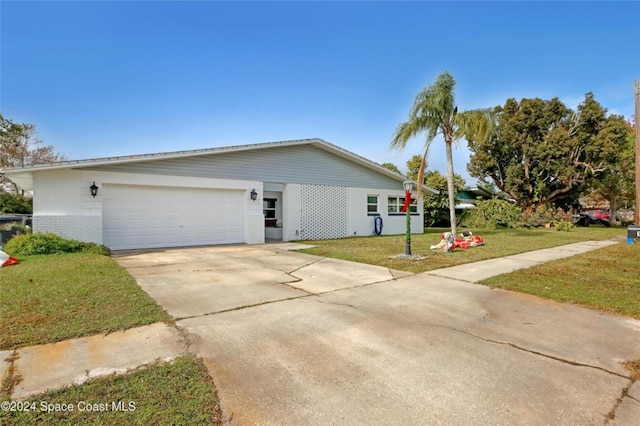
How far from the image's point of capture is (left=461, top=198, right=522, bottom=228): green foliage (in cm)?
2277

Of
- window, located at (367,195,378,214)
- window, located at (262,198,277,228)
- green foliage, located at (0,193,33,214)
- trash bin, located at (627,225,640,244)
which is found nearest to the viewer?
trash bin, located at (627,225,640,244)

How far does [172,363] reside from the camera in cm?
284

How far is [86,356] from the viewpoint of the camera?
2.97m

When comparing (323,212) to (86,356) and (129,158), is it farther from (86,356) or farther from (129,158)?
(86,356)

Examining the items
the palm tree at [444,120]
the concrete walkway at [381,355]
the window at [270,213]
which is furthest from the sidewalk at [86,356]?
the window at [270,213]

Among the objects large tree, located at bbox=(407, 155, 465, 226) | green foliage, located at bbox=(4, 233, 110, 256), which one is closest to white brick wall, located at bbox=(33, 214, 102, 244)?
green foliage, located at bbox=(4, 233, 110, 256)

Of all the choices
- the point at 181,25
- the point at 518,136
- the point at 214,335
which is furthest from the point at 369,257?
the point at 518,136

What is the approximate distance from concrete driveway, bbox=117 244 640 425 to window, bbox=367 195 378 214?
1160cm

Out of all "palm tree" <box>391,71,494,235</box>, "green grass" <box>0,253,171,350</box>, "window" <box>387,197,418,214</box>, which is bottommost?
"green grass" <box>0,253,171,350</box>

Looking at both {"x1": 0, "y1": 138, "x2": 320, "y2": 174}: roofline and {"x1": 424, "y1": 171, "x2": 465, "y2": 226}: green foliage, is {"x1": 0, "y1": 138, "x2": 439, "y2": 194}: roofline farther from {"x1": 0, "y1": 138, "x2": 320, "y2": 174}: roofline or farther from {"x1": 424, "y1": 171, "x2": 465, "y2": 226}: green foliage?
{"x1": 424, "y1": 171, "x2": 465, "y2": 226}: green foliage

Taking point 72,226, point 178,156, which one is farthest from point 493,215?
point 72,226

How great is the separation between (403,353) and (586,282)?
5.23 metres

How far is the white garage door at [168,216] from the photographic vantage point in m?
11.1

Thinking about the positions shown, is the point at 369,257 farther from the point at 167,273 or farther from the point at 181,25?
the point at 181,25
